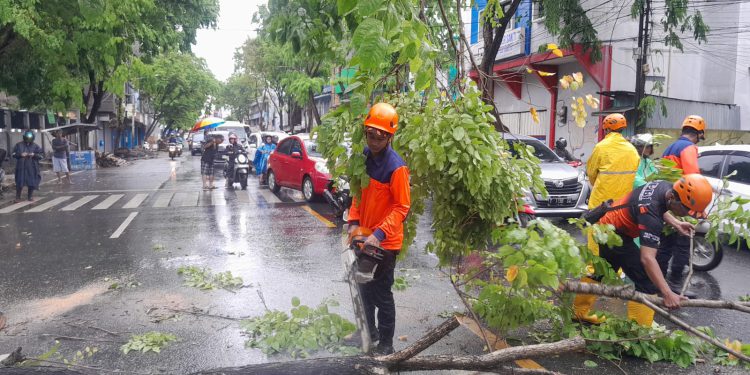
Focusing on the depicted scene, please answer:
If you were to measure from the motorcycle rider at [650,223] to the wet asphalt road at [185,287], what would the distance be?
0.67 metres

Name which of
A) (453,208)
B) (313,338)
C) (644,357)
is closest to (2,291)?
(313,338)

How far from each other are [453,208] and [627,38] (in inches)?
586

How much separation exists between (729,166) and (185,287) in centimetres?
776

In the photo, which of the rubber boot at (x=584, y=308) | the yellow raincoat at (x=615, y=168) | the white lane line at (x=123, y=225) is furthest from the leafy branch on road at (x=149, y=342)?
the white lane line at (x=123, y=225)

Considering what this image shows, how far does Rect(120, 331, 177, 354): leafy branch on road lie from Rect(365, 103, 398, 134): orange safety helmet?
2.50 metres

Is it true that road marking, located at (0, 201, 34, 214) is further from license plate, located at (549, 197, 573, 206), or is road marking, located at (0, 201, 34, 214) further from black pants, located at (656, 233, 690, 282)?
black pants, located at (656, 233, 690, 282)

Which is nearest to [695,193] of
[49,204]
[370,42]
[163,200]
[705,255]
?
[370,42]

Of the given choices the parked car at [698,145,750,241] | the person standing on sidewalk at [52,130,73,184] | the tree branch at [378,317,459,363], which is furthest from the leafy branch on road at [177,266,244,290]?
the person standing on sidewalk at [52,130,73,184]

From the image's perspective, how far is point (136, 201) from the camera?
45.9 ft

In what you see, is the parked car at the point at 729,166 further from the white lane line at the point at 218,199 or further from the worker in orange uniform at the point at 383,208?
the white lane line at the point at 218,199

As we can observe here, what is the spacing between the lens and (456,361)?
2943 millimetres

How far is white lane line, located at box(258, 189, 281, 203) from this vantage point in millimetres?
13797

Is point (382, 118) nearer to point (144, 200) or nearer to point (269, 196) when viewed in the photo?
point (269, 196)

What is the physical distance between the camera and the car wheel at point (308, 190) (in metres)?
12.9
